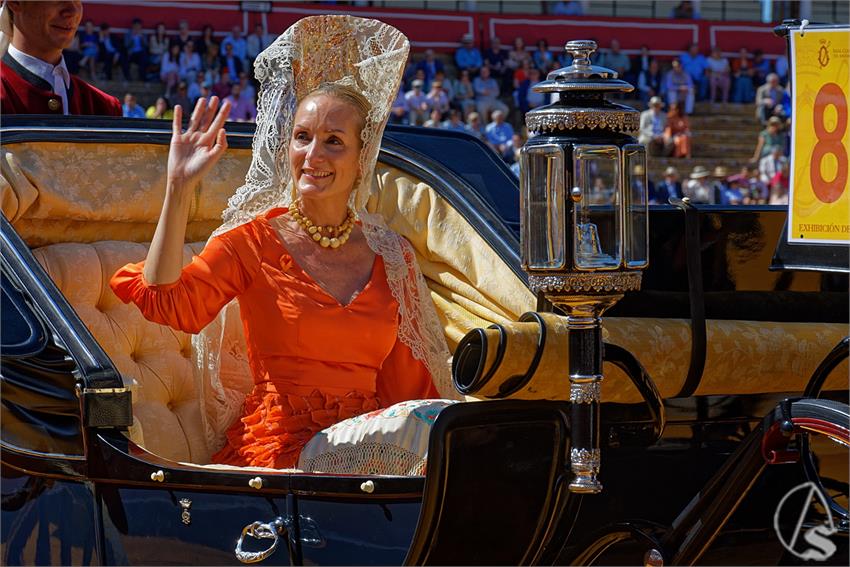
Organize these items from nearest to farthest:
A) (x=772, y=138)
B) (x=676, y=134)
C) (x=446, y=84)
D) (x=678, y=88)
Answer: (x=772, y=138) → (x=446, y=84) → (x=676, y=134) → (x=678, y=88)

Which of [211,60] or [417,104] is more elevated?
[211,60]

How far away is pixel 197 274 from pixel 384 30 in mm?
717

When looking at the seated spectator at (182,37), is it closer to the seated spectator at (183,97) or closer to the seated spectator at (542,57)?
the seated spectator at (183,97)

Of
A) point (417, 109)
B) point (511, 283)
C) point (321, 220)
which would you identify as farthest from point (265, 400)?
point (417, 109)

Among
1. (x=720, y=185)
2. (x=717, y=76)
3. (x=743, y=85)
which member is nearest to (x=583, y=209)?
(x=720, y=185)

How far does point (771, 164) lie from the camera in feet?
53.2

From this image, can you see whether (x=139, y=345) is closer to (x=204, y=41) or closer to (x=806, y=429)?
(x=806, y=429)

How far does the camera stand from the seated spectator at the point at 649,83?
19578 millimetres

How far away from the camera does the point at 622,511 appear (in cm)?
257

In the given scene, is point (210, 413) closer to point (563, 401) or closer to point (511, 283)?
point (511, 283)

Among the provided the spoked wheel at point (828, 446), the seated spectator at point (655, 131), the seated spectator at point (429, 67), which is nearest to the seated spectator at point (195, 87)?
the seated spectator at point (429, 67)

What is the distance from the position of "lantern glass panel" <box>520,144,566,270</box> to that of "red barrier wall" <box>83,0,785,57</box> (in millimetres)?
13770

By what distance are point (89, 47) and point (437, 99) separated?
4269 millimetres

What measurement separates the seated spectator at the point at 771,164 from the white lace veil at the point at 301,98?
45.2 ft
